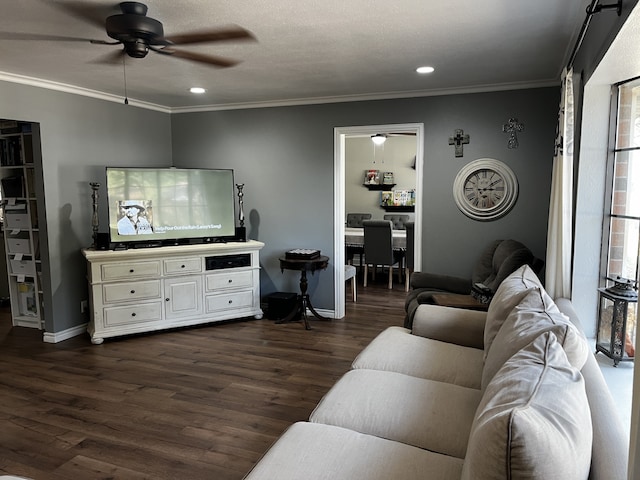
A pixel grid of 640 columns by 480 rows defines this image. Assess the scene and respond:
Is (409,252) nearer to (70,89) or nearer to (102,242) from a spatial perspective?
(102,242)

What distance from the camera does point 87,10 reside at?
2.49m

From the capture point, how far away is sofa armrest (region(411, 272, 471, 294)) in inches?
170

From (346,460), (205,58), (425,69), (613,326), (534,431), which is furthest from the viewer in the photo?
(425,69)

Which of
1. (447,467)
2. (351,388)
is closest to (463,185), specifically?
(351,388)

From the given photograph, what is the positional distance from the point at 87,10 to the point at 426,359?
105 inches

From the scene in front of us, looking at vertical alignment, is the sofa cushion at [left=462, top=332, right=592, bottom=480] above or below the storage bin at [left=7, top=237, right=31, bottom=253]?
below

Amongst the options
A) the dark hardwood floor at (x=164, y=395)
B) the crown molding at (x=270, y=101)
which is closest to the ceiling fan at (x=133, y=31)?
the crown molding at (x=270, y=101)

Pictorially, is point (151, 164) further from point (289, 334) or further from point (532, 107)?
point (532, 107)

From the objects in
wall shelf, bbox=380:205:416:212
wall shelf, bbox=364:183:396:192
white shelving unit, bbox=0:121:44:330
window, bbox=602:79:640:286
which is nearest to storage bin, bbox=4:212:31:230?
white shelving unit, bbox=0:121:44:330

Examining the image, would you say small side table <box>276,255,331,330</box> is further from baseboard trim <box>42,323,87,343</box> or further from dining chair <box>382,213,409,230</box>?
dining chair <box>382,213,409,230</box>

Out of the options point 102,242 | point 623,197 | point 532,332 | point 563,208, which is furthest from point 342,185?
point 532,332

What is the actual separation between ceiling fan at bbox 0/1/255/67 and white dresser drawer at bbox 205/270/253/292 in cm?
263

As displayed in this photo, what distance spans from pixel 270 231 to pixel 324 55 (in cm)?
255

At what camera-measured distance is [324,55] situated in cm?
337
